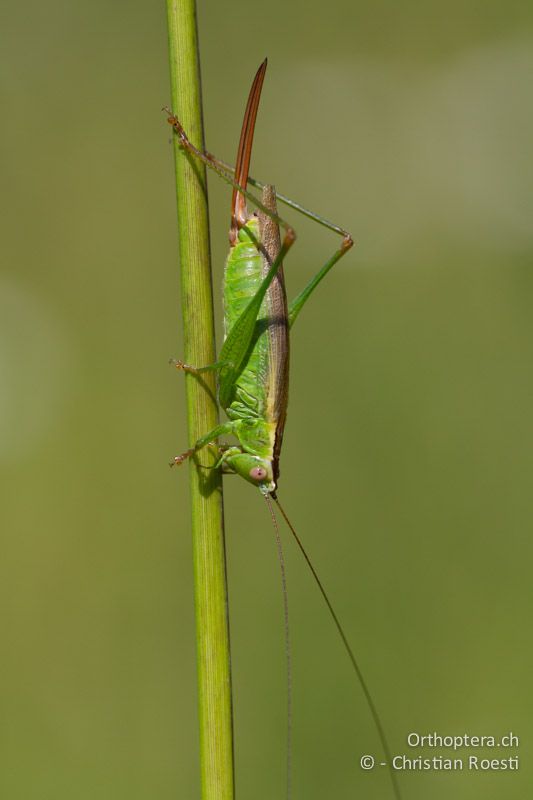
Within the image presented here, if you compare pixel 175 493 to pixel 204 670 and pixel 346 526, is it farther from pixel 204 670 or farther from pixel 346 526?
pixel 204 670

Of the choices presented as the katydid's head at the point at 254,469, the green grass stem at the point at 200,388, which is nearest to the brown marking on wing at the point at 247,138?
the green grass stem at the point at 200,388

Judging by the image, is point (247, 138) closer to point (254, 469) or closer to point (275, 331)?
point (275, 331)

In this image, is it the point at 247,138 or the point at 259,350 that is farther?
the point at 259,350

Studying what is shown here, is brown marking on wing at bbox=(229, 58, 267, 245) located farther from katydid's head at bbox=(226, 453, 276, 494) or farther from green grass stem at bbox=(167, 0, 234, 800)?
katydid's head at bbox=(226, 453, 276, 494)

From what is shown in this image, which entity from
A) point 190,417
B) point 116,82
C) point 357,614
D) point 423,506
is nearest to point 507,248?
point 423,506

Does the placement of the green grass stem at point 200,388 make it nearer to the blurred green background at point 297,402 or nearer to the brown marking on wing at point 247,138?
the brown marking on wing at point 247,138

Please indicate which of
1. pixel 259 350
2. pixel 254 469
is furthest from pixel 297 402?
pixel 254 469
